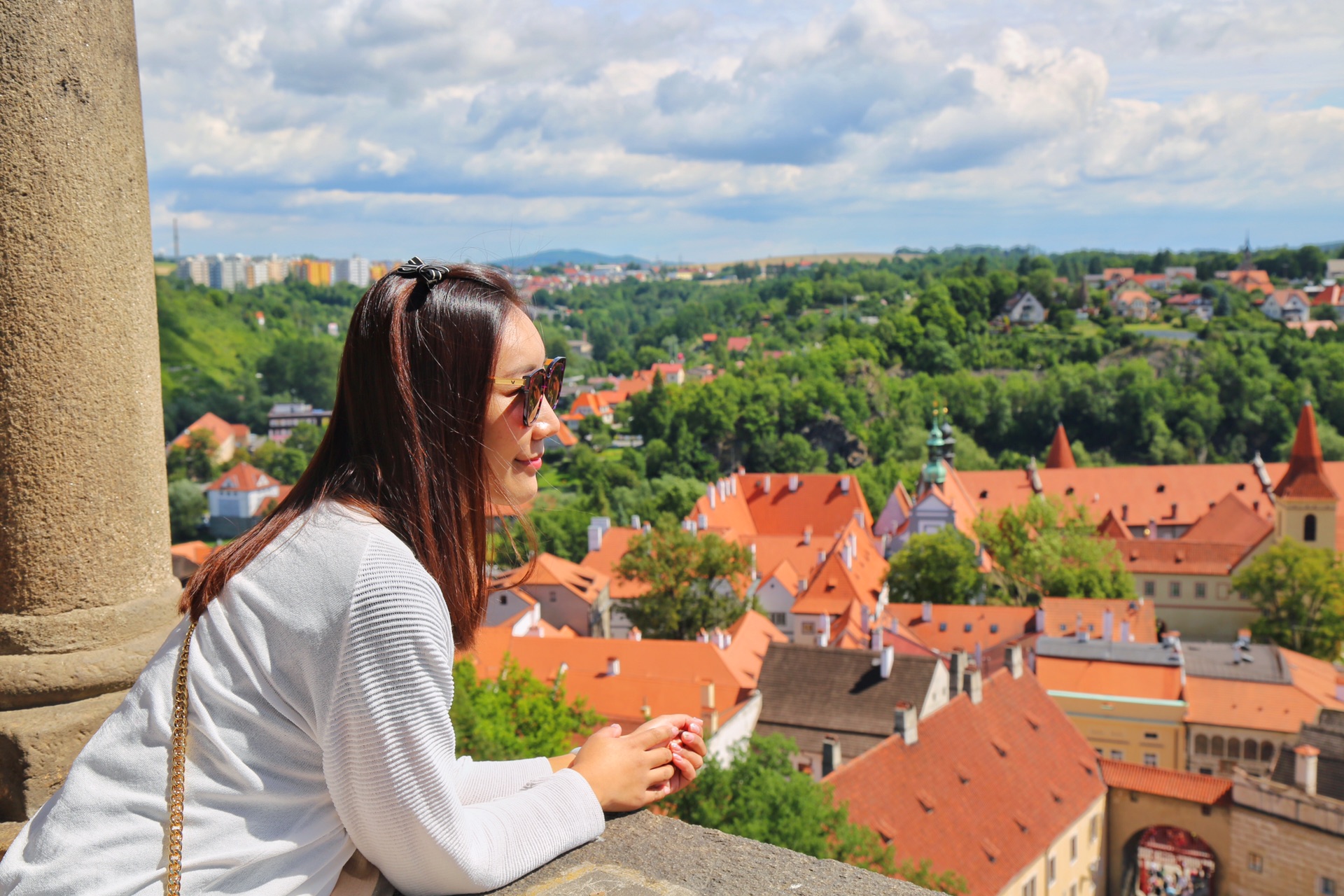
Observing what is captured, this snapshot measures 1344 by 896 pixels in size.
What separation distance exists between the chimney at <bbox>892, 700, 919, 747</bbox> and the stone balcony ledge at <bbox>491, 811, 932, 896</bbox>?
16857 mm

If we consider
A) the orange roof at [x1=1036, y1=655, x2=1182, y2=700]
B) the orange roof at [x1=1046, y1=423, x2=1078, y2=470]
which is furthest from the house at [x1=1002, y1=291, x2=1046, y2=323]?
the orange roof at [x1=1036, y1=655, x2=1182, y2=700]

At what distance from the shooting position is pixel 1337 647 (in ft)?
108

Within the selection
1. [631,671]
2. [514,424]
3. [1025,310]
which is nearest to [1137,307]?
[1025,310]

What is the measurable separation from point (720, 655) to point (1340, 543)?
89.1 ft

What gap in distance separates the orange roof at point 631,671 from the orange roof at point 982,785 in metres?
4.29

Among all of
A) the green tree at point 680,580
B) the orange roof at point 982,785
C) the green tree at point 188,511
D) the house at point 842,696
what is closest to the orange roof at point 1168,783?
the orange roof at point 982,785

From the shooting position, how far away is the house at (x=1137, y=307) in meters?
101

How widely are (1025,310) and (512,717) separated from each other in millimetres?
92675

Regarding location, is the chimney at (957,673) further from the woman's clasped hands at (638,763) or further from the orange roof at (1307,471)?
the orange roof at (1307,471)

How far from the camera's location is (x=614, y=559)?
37656 millimetres

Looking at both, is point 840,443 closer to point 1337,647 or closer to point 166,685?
point 1337,647

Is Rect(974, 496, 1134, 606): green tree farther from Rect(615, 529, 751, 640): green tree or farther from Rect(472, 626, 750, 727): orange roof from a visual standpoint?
Rect(472, 626, 750, 727): orange roof

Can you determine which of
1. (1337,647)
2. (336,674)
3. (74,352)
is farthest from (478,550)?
(1337,647)

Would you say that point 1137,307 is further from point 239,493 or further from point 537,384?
point 537,384
